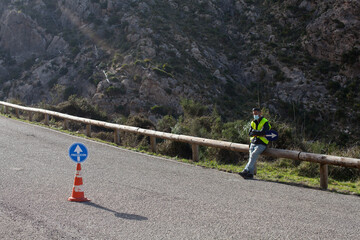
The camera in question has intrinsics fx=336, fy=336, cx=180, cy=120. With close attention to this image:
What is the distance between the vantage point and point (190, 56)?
35.4 metres

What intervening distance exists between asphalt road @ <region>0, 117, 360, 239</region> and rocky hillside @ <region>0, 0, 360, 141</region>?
1961 centimetres

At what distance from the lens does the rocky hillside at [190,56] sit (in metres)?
29.9

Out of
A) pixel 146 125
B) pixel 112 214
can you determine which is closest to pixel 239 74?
pixel 146 125

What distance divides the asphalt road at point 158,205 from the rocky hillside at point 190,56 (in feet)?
64.3

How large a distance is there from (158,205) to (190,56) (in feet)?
101

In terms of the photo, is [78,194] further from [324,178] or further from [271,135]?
[324,178]

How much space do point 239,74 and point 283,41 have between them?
618 centimetres

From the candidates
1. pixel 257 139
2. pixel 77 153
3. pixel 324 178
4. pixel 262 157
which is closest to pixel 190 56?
pixel 262 157

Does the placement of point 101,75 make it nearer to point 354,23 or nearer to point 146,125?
point 146,125

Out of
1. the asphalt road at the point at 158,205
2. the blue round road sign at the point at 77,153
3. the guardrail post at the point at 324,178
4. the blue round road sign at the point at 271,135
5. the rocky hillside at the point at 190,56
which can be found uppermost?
the rocky hillside at the point at 190,56

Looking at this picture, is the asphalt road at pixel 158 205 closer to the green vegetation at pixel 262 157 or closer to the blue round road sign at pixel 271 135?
the green vegetation at pixel 262 157

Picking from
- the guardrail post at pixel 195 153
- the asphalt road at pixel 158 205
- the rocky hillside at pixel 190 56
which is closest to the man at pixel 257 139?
the asphalt road at pixel 158 205

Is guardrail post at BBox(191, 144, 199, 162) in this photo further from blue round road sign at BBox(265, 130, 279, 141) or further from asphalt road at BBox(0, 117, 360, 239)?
blue round road sign at BBox(265, 130, 279, 141)

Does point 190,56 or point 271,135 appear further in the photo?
point 190,56
